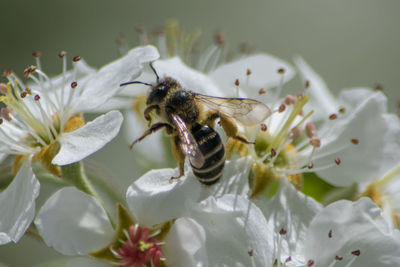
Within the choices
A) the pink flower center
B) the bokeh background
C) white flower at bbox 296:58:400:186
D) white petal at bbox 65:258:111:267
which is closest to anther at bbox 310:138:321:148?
white flower at bbox 296:58:400:186

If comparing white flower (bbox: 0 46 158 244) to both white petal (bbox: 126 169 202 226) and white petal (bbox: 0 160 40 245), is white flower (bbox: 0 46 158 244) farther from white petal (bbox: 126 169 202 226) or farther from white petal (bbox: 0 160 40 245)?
white petal (bbox: 126 169 202 226)

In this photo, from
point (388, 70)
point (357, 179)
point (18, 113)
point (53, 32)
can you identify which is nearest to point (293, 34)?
point (388, 70)

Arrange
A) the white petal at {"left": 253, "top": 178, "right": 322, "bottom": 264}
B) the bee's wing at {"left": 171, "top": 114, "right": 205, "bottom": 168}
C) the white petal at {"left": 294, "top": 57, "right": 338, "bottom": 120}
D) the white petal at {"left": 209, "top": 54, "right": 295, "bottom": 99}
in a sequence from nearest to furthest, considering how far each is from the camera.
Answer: the bee's wing at {"left": 171, "top": 114, "right": 205, "bottom": 168}
the white petal at {"left": 253, "top": 178, "right": 322, "bottom": 264}
the white petal at {"left": 209, "top": 54, "right": 295, "bottom": 99}
the white petal at {"left": 294, "top": 57, "right": 338, "bottom": 120}

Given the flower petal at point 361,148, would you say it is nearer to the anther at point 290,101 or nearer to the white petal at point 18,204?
the anther at point 290,101

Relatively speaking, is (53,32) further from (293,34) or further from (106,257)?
(106,257)

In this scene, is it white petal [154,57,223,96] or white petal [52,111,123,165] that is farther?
white petal [154,57,223,96]

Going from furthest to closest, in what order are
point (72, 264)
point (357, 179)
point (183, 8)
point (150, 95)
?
point (183, 8), point (357, 179), point (150, 95), point (72, 264)

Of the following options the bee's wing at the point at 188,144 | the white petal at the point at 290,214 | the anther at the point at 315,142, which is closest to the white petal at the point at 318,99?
the anther at the point at 315,142
